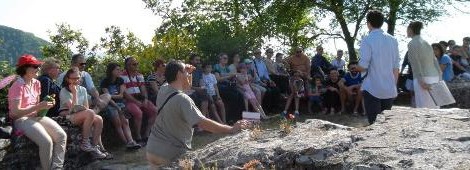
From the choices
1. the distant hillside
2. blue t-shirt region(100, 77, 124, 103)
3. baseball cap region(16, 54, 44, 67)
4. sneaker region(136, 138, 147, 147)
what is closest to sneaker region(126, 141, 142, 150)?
sneaker region(136, 138, 147, 147)

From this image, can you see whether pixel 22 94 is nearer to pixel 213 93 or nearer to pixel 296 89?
pixel 213 93

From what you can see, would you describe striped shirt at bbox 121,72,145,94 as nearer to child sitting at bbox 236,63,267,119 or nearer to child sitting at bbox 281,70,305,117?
child sitting at bbox 236,63,267,119

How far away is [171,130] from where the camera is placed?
455cm

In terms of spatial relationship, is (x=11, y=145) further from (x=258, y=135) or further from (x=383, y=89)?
(x=383, y=89)

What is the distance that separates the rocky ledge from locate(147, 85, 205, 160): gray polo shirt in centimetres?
14

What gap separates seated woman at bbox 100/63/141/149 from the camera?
853 centimetres

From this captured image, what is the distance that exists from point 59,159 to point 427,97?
183 inches

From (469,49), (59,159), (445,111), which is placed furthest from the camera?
(469,49)

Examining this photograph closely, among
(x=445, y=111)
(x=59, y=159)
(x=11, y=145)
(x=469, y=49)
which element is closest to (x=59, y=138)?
(x=59, y=159)

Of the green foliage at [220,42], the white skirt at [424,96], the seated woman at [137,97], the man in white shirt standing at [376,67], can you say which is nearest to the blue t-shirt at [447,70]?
the white skirt at [424,96]

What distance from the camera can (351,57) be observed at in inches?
784

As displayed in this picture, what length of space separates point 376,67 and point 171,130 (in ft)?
8.89

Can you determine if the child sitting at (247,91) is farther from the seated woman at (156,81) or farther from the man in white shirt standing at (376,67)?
the man in white shirt standing at (376,67)

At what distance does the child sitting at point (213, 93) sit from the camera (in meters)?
10.3
